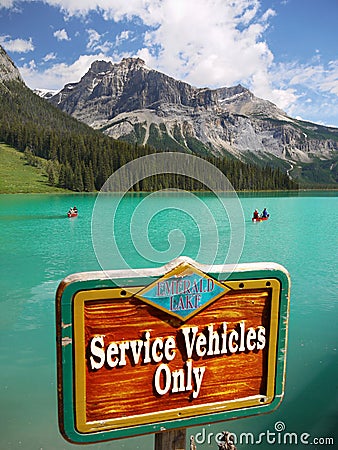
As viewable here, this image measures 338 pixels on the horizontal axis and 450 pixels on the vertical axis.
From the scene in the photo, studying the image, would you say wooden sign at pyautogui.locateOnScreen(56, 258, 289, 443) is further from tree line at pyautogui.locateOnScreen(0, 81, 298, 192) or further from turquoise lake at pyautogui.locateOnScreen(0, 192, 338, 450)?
tree line at pyautogui.locateOnScreen(0, 81, 298, 192)

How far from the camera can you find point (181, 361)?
267cm

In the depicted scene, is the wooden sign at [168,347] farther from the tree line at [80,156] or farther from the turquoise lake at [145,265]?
the tree line at [80,156]

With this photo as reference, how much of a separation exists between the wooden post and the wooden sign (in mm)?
129

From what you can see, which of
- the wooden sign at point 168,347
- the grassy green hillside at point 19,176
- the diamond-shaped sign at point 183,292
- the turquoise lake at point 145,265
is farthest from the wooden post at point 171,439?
the grassy green hillside at point 19,176

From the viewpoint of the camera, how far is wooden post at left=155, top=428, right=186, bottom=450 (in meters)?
2.72

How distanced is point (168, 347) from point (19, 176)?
111658mm

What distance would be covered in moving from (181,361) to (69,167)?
4300 inches

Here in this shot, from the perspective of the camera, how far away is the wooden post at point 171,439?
272 centimetres

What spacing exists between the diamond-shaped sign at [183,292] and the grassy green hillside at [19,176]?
312 ft

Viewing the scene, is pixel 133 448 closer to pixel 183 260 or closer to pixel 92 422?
pixel 92 422

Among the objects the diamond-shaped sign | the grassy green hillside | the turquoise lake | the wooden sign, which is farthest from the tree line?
the diamond-shaped sign

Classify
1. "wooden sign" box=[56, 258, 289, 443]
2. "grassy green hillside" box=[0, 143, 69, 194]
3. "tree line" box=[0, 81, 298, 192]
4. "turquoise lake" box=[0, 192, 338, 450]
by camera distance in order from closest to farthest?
"wooden sign" box=[56, 258, 289, 443]
"turquoise lake" box=[0, 192, 338, 450]
"grassy green hillside" box=[0, 143, 69, 194]
"tree line" box=[0, 81, 298, 192]

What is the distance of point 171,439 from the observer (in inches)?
108

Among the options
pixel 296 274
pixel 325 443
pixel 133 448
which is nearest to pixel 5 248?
pixel 296 274
